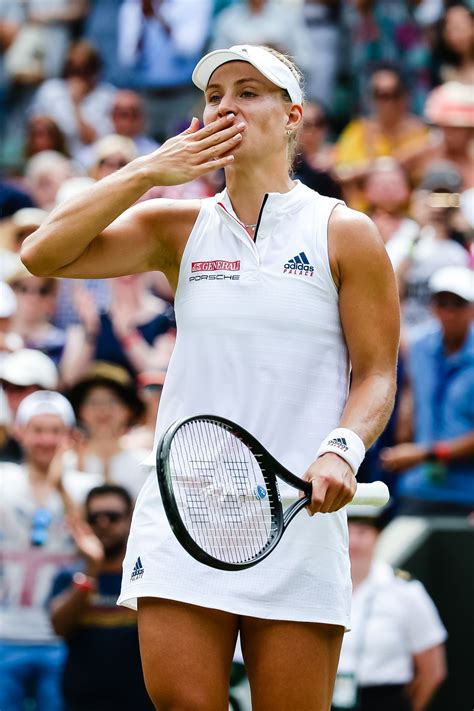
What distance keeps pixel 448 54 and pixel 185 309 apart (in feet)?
22.4

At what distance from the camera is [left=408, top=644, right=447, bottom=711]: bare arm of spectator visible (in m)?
6.63

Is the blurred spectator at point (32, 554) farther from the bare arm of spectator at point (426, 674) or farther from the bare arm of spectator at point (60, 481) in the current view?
the bare arm of spectator at point (426, 674)

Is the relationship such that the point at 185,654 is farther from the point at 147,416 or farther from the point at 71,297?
the point at 71,297

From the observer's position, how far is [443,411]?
24.4ft

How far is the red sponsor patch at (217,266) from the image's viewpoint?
12.2 feet

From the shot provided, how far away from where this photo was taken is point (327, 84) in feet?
35.5

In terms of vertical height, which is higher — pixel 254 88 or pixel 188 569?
pixel 254 88

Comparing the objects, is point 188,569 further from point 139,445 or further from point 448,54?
point 448,54

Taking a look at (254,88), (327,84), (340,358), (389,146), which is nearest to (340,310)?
(340,358)

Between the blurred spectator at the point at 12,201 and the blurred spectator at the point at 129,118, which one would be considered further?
the blurred spectator at the point at 129,118

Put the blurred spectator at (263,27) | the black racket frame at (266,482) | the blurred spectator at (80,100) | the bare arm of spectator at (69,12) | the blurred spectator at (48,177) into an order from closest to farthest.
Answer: the black racket frame at (266,482) → the blurred spectator at (48,177) → the blurred spectator at (263,27) → the blurred spectator at (80,100) → the bare arm of spectator at (69,12)

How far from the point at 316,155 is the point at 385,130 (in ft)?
1.91

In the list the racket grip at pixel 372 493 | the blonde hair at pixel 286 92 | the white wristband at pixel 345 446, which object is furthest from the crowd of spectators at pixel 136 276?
the racket grip at pixel 372 493

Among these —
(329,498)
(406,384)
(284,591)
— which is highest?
(406,384)
